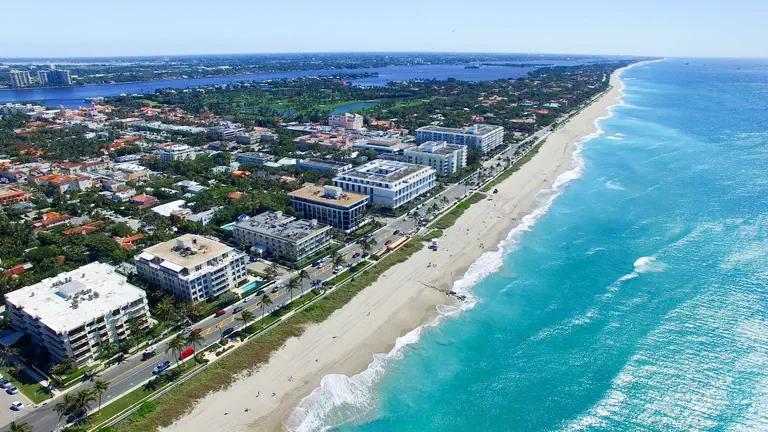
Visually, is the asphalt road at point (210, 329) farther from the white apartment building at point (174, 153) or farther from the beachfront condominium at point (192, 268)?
the white apartment building at point (174, 153)

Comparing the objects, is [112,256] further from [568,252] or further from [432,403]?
[568,252]

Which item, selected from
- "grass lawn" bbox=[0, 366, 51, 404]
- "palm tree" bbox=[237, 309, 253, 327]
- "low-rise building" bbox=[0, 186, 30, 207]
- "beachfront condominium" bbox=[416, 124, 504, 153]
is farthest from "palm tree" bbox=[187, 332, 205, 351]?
"beachfront condominium" bbox=[416, 124, 504, 153]

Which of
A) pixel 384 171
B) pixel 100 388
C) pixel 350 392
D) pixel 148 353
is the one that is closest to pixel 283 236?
pixel 148 353

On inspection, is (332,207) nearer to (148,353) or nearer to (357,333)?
(357,333)

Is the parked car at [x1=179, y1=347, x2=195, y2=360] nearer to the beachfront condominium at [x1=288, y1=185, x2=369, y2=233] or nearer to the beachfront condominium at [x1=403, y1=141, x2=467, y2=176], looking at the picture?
the beachfront condominium at [x1=288, y1=185, x2=369, y2=233]

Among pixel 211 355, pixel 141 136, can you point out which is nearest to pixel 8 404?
pixel 211 355

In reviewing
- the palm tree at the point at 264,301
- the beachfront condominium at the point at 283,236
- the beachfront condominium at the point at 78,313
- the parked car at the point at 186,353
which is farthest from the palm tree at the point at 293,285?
the beachfront condominium at the point at 78,313
